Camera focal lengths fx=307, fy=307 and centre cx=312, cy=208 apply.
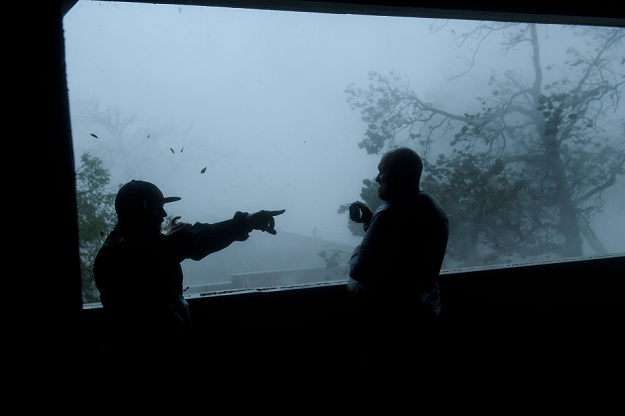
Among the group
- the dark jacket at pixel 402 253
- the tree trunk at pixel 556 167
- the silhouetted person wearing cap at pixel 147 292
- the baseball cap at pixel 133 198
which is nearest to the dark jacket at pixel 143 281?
the silhouetted person wearing cap at pixel 147 292

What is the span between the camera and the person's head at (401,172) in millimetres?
1693

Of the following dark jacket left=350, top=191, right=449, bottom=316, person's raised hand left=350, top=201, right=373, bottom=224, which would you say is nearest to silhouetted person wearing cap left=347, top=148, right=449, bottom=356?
dark jacket left=350, top=191, right=449, bottom=316

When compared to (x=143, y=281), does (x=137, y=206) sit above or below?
above

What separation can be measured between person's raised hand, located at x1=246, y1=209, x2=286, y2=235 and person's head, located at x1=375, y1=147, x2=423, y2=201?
2.23 ft

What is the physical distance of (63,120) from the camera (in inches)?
40.2

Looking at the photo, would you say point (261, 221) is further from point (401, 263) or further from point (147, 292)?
point (401, 263)

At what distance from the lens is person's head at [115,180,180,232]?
143 centimetres

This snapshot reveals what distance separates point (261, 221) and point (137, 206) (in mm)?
575

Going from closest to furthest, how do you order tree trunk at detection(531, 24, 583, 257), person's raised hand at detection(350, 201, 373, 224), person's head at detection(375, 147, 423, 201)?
person's head at detection(375, 147, 423, 201) < person's raised hand at detection(350, 201, 373, 224) < tree trunk at detection(531, 24, 583, 257)

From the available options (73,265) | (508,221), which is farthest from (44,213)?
(508,221)

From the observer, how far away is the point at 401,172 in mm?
1695

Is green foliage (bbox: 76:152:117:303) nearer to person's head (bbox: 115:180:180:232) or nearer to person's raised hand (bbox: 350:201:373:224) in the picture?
person's head (bbox: 115:180:180:232)

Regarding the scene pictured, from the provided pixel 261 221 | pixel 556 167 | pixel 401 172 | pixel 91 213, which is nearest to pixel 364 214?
pixel 401 172

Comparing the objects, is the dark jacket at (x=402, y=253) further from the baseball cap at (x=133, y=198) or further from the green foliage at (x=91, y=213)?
the green foliage at (x=91, y=213)
